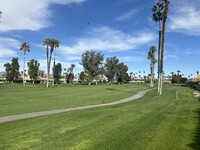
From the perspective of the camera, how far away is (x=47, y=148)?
10.8m

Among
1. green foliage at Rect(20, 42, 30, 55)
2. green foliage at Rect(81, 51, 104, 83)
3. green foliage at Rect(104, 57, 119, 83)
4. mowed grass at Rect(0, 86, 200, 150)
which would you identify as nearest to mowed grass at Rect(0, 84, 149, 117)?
mowed grass at Rect(0, 86, 200, 150)

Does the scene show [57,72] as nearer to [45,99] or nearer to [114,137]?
[45,99]

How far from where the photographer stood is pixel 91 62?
155125 millimetres

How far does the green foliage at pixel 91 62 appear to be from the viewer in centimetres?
15425

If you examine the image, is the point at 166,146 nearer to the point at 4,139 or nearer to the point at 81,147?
the point at 81,147

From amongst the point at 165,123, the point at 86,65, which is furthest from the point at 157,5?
the point at 86,65

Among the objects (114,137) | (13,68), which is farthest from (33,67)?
(114,137)

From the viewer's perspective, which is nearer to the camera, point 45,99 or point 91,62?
point 45,99

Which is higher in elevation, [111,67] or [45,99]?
[111,67]

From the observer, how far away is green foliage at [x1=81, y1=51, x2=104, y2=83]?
15425 cm

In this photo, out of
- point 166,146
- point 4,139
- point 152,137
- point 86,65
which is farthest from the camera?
point 86,65

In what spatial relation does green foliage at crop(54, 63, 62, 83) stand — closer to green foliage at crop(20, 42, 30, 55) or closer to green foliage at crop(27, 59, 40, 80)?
green foliage at crop(27, 59, 40, 80)

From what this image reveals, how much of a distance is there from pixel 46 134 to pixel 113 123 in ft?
12.4

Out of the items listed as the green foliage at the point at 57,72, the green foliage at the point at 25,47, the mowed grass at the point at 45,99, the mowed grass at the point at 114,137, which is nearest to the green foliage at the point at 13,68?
the green foliage at the point at 57,72
